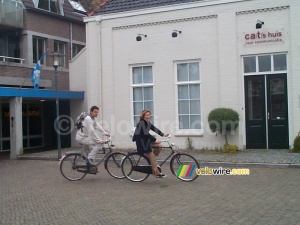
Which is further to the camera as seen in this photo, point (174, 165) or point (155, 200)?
point (174, 165)

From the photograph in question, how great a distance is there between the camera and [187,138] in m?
15.5

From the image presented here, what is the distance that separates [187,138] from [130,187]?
653 centimetres

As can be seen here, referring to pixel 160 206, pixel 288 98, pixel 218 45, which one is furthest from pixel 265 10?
pixel 160 206

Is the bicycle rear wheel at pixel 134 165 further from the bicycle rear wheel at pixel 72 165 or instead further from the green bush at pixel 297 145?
the green bush at pixel 297 145

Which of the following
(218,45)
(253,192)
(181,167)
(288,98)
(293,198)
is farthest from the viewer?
(218,45)

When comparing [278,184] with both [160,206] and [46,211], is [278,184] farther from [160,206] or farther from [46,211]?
[46,211]

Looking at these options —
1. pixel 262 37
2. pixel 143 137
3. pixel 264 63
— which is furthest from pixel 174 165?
pixel 262 37

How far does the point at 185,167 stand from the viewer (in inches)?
381

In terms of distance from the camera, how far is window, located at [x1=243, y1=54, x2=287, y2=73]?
1419 centimetres

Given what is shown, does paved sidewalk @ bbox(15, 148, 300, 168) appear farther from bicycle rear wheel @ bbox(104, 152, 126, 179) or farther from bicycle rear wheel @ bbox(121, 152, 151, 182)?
bicycle rear wheel @ bbox(121, 152, 151, 182)

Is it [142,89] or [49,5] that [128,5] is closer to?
[142,89]

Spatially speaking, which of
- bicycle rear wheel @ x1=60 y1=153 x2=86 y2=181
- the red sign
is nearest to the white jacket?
bicycle rear wheel @ x1=60 y1=153 x2=86 y2=181

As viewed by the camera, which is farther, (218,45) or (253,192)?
(218,45)

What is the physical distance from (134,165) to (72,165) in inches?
66.3
